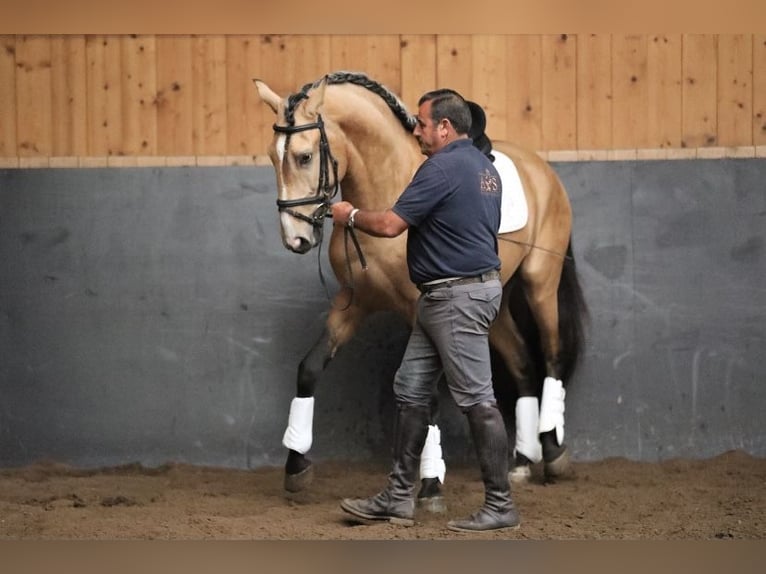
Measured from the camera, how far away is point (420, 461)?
5594 mm

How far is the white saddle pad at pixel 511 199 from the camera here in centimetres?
613

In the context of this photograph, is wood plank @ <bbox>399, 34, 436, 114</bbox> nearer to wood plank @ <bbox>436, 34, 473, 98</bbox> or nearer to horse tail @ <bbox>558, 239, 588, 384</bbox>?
wood plank @ <bbox>436, 34, 473, 98</bbox>

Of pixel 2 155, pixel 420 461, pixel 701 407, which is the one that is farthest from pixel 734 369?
pixel 2 155

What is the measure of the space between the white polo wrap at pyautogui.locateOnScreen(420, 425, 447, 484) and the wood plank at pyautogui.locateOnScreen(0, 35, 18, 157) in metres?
2.86

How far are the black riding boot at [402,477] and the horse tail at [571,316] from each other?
1.72 metres

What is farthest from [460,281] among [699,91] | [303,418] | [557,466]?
[699,91]

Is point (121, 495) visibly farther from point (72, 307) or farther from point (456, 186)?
point (456, 186)

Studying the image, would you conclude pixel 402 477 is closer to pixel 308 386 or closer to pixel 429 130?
pixel 308 386

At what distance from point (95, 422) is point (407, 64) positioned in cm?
261

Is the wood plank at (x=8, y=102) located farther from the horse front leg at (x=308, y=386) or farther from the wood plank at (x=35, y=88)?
the horse front leg at (x=308, y=386)

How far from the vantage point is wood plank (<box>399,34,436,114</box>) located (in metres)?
6.68

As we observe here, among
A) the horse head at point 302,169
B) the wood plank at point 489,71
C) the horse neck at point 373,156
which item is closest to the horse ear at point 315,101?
the horse head at point 302,169

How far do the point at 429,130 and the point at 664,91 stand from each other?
7.65 ft

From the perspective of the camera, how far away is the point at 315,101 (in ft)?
17.4
